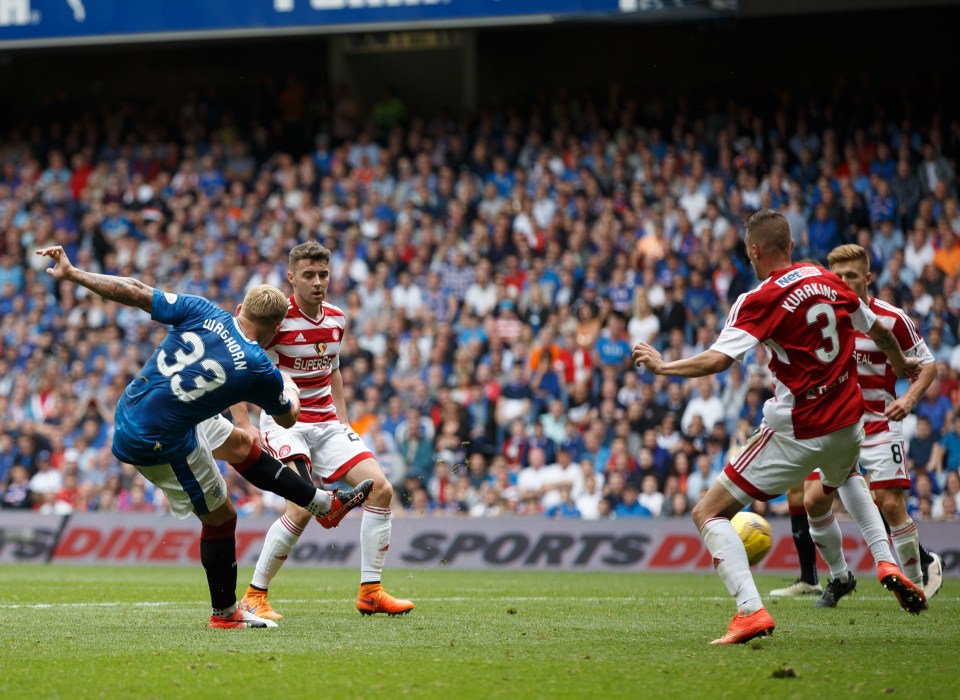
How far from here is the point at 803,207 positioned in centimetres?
1964

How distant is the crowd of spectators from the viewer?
17766mm

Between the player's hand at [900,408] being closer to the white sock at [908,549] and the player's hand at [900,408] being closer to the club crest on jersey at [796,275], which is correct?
the white sock at [908,549]

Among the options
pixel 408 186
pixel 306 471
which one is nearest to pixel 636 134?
pixel 408 186

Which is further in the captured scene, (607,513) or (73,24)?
(73,24)

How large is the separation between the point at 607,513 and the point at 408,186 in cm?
808

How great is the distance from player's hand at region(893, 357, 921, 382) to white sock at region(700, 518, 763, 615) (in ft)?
7.82

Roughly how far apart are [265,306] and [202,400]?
0.68 meters

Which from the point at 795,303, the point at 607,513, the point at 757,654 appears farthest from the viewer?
the point at 607,513

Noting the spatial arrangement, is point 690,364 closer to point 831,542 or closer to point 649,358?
point 649,358

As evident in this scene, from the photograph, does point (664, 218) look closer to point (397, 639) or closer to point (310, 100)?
point (310, 100)

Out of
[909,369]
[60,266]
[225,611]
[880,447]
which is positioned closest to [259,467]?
[225,611]

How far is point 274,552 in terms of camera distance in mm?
9383

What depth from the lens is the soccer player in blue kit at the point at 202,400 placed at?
A: 7902 mm

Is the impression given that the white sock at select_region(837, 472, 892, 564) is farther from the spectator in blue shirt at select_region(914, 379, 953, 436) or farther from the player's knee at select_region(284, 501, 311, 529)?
the spectator in blue shirt at select_region(914, 379, 953, 436)
